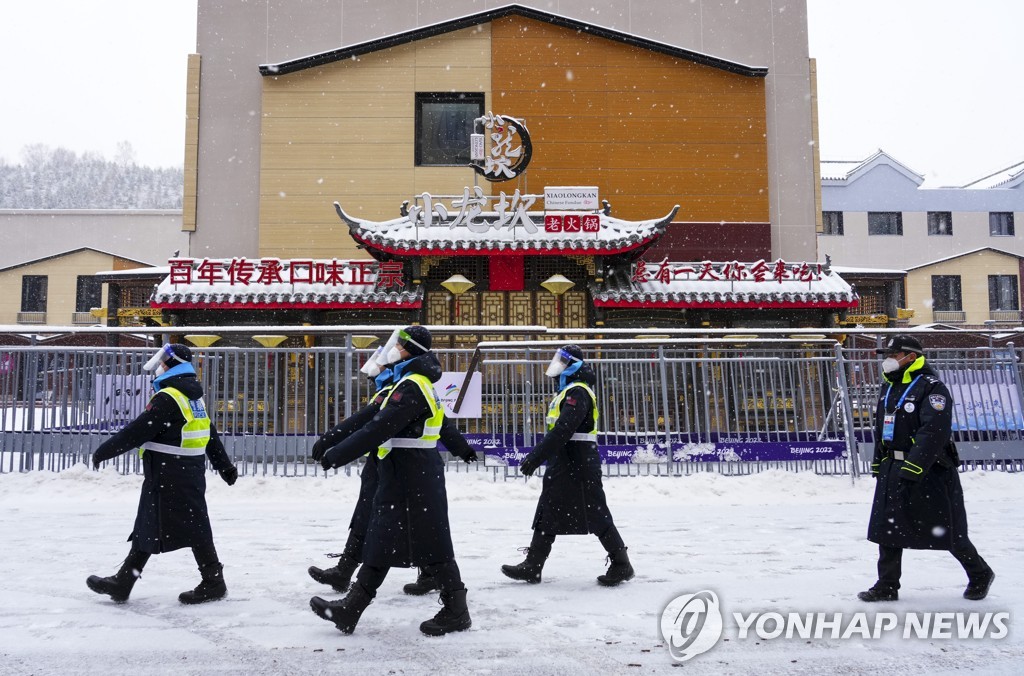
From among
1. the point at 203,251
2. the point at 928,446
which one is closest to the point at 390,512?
the point at 928,446

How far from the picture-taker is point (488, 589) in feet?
17.7

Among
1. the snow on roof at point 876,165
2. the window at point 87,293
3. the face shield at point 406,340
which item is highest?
the snow on roof at point 876,165

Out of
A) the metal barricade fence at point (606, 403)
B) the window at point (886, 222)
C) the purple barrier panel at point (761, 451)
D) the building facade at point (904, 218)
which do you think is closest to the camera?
the metal barricade fence at point (606, 403)

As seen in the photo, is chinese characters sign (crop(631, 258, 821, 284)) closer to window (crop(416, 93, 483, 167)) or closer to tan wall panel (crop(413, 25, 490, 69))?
window (crop(416, 93, 483, 167))

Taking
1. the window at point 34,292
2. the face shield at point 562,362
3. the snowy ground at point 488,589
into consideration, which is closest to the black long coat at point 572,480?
the face shield at point 562,362

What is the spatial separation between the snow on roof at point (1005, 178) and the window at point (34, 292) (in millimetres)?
56530

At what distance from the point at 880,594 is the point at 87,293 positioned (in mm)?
40229

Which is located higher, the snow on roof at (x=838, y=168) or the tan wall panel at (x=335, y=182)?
the snow on roof at (x=838, y=168)

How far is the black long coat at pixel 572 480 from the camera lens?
548cm

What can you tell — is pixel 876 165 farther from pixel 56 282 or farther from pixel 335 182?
pixel 56 282

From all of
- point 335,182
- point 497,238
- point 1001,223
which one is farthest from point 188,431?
point 1001,223

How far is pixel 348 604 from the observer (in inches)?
168

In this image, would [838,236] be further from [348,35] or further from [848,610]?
[848,610]

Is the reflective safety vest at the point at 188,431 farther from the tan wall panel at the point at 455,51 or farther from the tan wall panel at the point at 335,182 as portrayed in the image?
the tan wall panel at the point at 455,51
